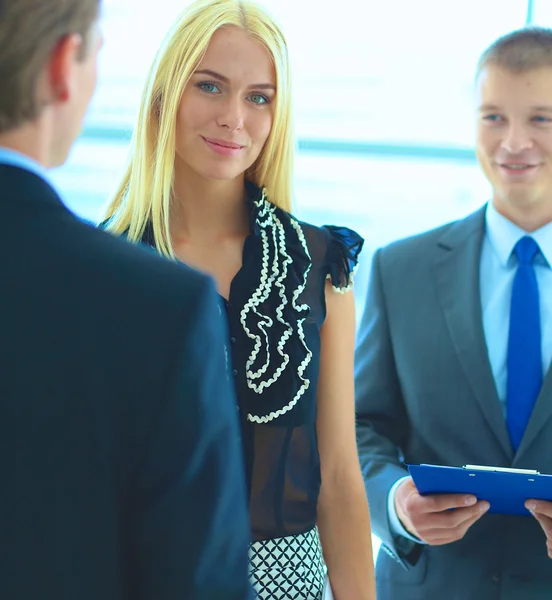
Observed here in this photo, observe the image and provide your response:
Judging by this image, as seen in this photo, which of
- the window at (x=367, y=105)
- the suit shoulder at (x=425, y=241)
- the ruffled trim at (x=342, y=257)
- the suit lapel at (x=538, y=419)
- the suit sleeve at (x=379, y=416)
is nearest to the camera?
the ruffled trim at (x=342, y=257)

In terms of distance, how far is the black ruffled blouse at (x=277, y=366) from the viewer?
1736 mm

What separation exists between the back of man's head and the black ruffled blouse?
0.68m

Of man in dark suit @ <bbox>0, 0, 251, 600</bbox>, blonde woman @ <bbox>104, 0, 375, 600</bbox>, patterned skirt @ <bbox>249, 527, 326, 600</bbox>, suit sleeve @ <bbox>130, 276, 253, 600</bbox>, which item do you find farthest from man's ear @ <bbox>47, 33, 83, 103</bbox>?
patterned skirt @ <bbox>249, 527, 326, 600</bbox>

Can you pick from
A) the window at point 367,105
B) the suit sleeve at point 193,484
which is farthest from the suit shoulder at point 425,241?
the window at point 367,105

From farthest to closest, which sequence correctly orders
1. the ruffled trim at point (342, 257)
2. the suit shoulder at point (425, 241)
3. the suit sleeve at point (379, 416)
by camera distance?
Answer: the suit shoulder at point (425, 241) < the suit sleeve at point (379, 416) < the ruffled trim at point (342, 257)

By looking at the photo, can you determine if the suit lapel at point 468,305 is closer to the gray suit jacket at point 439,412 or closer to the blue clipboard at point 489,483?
the gray suit jacket at point 439,412

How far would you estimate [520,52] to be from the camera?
7.20ft

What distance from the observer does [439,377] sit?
7.06 feet

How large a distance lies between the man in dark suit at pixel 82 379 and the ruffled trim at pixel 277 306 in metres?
0.81

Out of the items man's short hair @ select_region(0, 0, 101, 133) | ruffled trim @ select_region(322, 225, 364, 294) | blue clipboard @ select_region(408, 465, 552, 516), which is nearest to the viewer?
man's short hair @ select_region(0, 0, 101, 133)

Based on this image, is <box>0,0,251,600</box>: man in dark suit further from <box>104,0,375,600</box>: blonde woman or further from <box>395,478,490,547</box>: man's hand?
<box>395,478,490,547</box>: man's hand

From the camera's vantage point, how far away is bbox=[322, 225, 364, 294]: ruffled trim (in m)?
1.91

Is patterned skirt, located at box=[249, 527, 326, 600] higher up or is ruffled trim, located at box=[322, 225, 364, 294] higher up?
ruffled trim, located at box=[322, 225, 364, 294]

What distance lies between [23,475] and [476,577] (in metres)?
1.44
